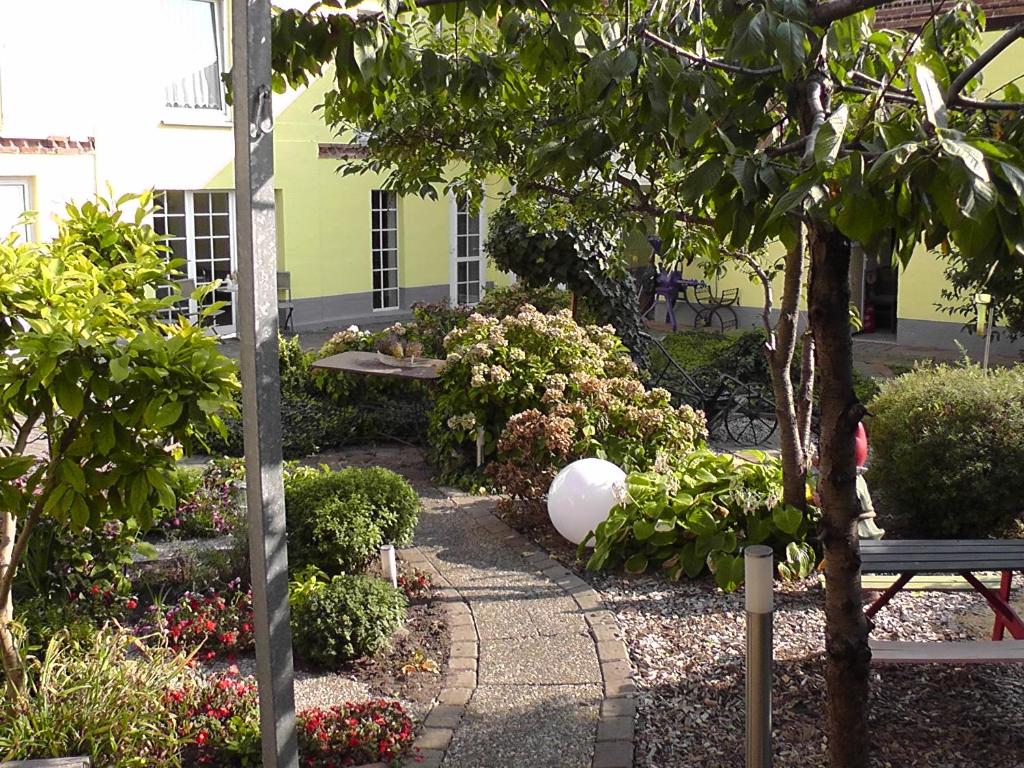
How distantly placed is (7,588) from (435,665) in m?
2.03

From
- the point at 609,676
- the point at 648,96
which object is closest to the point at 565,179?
the point at 648,96

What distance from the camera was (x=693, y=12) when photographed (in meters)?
5.54

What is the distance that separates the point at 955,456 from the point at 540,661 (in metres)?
3.29

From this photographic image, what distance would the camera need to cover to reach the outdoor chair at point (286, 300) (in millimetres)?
18422

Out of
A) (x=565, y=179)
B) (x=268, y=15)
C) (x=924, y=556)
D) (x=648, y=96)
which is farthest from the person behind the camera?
(x=924, y=556)

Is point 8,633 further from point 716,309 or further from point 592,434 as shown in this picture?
point 716,309

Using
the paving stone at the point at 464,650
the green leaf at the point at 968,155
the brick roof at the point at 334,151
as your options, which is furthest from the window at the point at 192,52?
the green leaf at the point at 968,155

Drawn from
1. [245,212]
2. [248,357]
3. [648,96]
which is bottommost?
[248,357]

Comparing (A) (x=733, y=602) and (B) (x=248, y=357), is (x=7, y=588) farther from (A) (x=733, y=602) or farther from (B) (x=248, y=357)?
(A) (x=733, y=602)

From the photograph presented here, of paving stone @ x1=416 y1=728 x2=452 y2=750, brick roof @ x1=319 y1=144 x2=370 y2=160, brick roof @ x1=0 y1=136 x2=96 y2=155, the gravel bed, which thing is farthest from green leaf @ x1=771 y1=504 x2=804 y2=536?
brick roof @ x1=319 y1=144 x2=370 y2=160

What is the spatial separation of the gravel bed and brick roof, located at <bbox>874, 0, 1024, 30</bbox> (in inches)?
357

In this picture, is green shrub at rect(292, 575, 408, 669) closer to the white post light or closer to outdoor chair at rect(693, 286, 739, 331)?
the white post light

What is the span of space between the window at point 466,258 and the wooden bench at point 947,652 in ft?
57.1

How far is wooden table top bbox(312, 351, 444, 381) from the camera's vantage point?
370 inches
